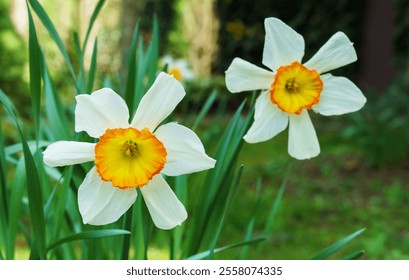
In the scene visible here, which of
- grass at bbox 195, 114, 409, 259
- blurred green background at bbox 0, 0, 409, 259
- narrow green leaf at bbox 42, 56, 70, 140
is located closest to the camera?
narrow green leaf at bbox 42, 56, 70, 140

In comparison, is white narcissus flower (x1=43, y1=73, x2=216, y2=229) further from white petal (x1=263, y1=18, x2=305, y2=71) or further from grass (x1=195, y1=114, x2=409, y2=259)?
grass (x1=195, y1=114, x2=409, y2=259)

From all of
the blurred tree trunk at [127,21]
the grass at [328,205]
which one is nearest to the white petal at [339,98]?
Answer: the grass at [328,205]

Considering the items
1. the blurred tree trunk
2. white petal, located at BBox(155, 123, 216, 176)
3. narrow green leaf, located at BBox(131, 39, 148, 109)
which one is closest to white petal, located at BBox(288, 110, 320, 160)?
white petal, located at BBox(155, 123, 216, 176)

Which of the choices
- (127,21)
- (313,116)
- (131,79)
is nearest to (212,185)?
(131,79)

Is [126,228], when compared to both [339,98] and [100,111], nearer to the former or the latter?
[100,111]

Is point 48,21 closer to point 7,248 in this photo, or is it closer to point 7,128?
point 7,248

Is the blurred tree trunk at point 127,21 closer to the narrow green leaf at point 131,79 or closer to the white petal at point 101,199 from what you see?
the narrow green leaf at point 131,79
